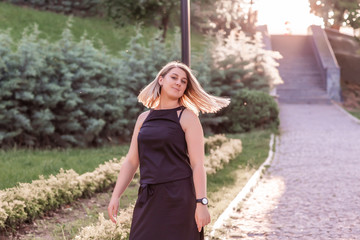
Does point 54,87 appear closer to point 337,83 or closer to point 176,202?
point 176,202

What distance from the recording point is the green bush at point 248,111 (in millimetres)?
17734

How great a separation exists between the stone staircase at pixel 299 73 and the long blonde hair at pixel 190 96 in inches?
880

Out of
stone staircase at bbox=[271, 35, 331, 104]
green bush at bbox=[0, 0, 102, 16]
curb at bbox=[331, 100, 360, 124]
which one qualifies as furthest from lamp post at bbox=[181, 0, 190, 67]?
green bush at bbox=[0, 0, 102, 16]

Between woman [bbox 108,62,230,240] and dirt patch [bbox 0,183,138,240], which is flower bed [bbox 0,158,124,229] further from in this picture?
woman [bbox 108,62,230,240]

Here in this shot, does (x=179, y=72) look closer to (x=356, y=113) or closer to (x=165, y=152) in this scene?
(x=165, y=152)

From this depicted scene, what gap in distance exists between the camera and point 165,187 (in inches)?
140

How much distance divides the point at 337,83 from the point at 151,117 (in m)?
24.0

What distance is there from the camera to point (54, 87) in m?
A: 12.6

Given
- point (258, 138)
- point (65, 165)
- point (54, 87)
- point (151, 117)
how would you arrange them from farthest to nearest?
point (258, 138)
point (54, 87)
point (65, 165)
point (151, 117)

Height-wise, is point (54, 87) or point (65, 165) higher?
point (54, 87)

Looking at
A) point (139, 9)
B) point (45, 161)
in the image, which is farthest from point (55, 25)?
point (45, 161)

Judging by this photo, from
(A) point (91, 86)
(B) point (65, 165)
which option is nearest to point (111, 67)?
(A) point (91, 86)

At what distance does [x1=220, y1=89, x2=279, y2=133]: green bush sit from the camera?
17.7 m

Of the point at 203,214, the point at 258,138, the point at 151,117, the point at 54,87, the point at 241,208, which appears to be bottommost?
the point at 258,138
